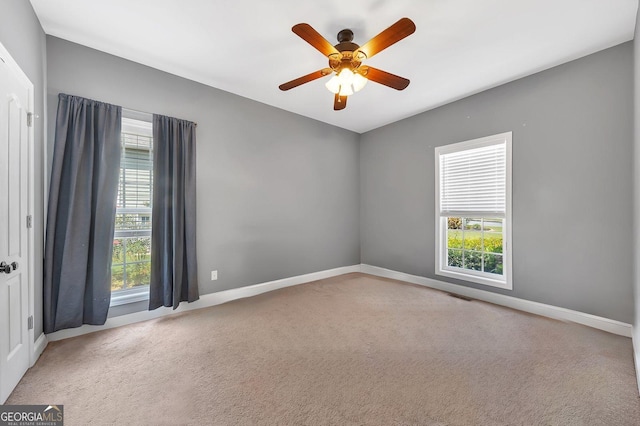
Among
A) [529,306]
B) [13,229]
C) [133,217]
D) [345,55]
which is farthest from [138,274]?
[529,306]

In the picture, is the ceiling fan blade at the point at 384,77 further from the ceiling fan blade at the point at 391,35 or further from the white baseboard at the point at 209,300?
the white baseboard at the point at 209,300

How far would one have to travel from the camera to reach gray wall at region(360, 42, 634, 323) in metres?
2.46

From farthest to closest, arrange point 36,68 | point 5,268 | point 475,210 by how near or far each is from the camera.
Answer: point 475,210 → point 36,68 → point 5,268

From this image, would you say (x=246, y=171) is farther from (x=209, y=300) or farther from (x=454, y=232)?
(x=454, y=232)

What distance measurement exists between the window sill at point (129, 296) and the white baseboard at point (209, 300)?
14cm

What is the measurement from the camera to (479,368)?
195cm

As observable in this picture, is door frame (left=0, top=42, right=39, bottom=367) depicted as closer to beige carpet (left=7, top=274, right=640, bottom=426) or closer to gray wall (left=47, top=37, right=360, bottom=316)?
beige carpet (left=7, top=274, right=640, bottom=426)

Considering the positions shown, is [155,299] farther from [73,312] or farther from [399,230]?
[399,230]

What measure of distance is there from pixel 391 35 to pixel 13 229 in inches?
111

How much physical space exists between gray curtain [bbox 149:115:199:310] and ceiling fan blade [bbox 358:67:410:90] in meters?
2.04

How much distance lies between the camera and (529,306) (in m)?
3.01

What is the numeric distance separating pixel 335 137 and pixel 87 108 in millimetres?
3345

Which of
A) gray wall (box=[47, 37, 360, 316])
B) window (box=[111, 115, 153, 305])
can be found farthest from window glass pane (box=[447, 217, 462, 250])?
window (box=[111, 115, 153, 305])

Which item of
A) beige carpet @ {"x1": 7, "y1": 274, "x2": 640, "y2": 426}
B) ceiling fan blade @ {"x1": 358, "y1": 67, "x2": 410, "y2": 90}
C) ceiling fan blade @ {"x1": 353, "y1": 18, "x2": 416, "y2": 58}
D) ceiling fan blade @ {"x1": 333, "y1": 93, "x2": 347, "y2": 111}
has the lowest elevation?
beige carpet @ {"x1": 7, "y1": 274, "x2": 640, "y2": 426}
